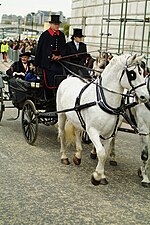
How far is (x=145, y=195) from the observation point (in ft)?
18.0

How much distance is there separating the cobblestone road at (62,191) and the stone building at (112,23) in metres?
5.28

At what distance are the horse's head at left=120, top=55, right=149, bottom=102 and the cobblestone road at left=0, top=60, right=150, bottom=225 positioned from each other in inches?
53.2

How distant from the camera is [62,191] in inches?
214

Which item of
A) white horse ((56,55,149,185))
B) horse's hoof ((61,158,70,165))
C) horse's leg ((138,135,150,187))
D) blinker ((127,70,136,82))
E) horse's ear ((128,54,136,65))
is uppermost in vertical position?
horse's ear ((128,54,136,65))

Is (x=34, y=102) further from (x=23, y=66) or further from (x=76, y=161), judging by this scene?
(x=76, y=161)

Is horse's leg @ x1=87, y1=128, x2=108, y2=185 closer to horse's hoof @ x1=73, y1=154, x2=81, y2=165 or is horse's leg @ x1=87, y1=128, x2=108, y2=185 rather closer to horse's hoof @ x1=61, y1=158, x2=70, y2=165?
horse's hoof @ x1=73, y1=154, x2=81, y2=165

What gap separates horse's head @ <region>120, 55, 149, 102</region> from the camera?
5.10 meters

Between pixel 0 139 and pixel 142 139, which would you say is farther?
pixel 0 139

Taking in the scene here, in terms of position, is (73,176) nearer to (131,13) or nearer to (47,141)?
(47,141)

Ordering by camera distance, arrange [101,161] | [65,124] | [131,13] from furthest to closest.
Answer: [131,13]
[65,124]
[101,161]

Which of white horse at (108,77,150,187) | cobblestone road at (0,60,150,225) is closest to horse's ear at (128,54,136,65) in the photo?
white horse at (108,77,150,187)

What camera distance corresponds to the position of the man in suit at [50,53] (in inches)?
307

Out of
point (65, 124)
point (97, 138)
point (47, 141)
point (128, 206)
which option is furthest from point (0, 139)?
point (128, 206)

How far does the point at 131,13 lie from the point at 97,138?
1088 cm
